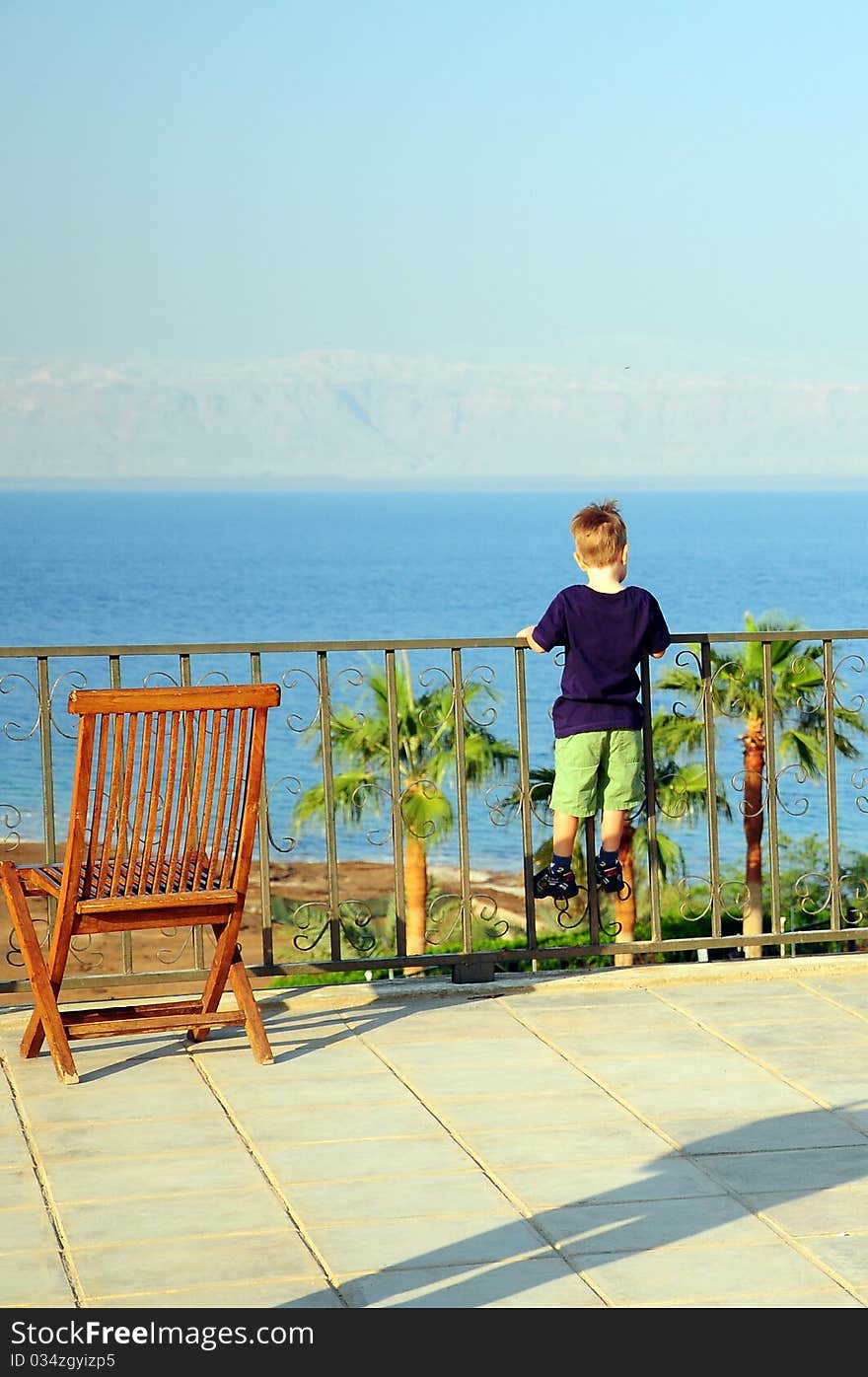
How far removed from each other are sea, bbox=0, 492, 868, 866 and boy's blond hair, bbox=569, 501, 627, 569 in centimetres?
3608

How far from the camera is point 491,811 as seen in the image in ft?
19.5

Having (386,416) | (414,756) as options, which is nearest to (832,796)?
(414,756)

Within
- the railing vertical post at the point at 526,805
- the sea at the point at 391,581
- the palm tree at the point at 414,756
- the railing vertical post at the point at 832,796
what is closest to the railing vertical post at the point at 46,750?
the railing vertical post at the point at 526,805

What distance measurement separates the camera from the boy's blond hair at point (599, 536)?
5.39m

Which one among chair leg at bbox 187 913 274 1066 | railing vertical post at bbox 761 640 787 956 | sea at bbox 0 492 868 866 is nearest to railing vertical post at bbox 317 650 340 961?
chair leg at bbox 187 913 274 1066

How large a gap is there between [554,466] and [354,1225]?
4629 inches

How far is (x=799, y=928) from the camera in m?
6.11

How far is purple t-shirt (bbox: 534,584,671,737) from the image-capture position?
548 centimetres

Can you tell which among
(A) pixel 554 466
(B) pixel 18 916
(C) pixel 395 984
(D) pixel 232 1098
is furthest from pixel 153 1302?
(A) pixel 554 466

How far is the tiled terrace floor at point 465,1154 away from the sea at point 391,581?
3627cm

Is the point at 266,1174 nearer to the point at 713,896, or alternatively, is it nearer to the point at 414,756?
the point at 713,896

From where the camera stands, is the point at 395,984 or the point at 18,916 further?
the point at 395,984

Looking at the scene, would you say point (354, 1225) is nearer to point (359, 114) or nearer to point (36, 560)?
point (359, 114)
